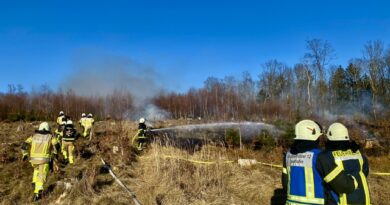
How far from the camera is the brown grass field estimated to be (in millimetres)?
7973

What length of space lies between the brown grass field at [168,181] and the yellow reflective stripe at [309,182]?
401 centimetres

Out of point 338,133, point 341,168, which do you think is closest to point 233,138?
point 338,133

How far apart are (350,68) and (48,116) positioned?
37.1 m

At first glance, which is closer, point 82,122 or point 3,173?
point 3,173

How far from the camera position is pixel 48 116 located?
33844mm

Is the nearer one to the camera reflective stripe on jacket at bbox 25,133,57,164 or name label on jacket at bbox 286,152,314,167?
name label on jacket at bbox 286,152,314,167

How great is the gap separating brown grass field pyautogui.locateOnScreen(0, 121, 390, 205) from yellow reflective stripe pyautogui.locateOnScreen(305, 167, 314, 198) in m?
4.01

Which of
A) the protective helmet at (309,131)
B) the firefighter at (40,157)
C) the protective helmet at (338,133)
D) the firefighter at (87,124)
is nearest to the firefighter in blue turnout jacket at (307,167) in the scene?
the protective helmet at (309,131)

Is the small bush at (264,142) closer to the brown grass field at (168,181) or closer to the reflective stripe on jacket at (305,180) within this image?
the brown grass field at (168,181)

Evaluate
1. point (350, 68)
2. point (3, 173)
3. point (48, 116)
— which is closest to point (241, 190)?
point (3, 173)

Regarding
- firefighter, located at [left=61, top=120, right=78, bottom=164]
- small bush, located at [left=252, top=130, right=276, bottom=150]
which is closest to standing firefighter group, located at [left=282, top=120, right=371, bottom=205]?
small bush, located at [left=252, top=130, right=276, bottom=150]

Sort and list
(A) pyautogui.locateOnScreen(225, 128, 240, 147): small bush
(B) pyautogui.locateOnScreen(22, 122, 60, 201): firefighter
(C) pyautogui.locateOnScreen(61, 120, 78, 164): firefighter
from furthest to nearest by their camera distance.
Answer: (A) pyautogui.locateOnScreen(225, 128, 240, 147): small bush
(C) pyautogui.locateOnScreen(61, 120, 78, 164): firefighter
(B) pyautogui.locateOnScreen(22, 122, 60, 201): firefighter

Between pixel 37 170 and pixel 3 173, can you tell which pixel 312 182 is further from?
pixel 3 173

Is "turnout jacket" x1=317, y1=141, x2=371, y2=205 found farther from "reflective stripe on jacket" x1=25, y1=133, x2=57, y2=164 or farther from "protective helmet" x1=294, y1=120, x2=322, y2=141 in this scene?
"reflective stripe on jacket" x1=25, y1=133, x2=57, y2=164
